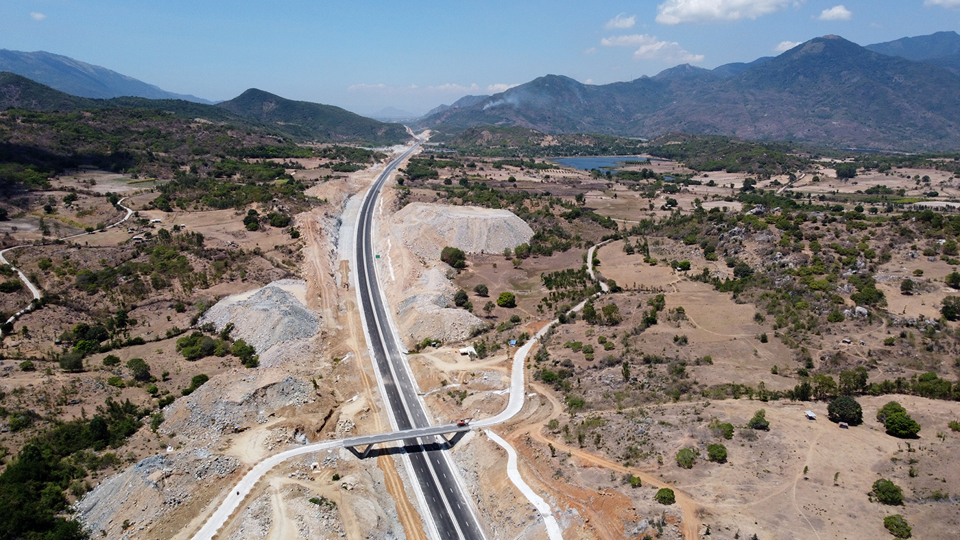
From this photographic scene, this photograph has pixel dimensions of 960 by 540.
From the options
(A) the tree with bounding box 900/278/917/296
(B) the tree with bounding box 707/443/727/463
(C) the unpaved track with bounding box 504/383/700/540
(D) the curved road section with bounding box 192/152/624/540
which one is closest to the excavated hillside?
(D) the curved road section with bounding box 192/152/624/540

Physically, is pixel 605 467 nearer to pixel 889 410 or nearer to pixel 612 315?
pixel 889 410

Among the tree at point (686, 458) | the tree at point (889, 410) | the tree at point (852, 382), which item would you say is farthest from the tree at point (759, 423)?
the tree at point (852, 382)

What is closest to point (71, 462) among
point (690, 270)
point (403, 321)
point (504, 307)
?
point (403, 321)

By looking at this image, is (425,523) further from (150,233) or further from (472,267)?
(150,233)

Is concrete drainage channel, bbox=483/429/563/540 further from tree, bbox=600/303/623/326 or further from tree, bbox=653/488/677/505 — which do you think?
tree, bbox=600/303/623/326

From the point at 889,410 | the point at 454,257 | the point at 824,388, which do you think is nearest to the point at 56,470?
the point at 824,388

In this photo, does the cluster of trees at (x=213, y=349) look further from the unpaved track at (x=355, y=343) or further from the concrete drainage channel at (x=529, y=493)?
the concrete drainage channel at (x=529, y=493)
